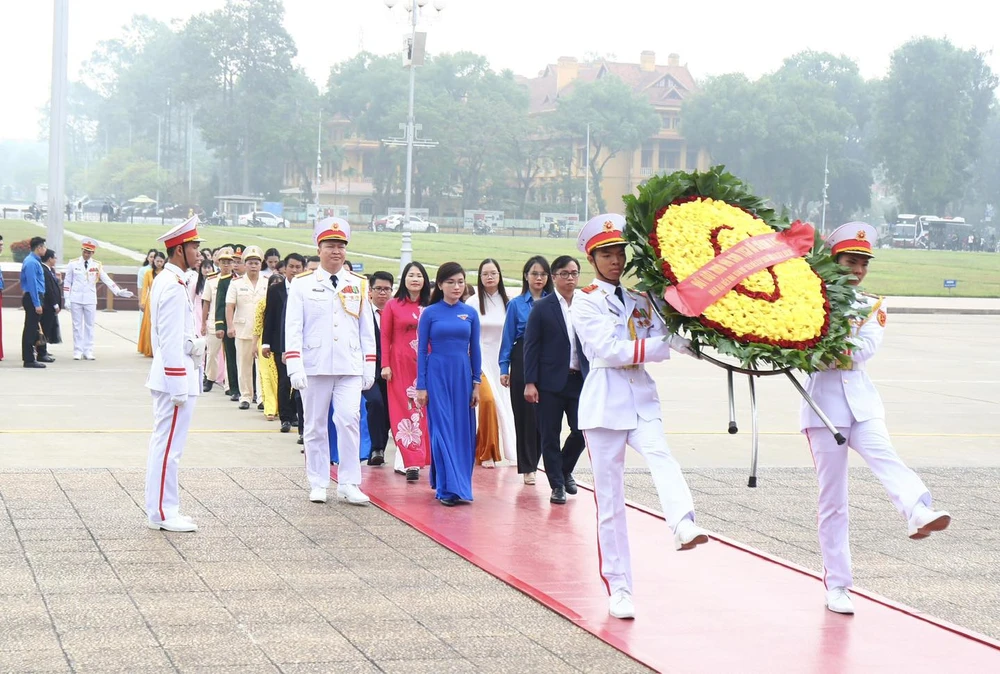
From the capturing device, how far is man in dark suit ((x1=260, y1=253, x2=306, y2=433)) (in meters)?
11.9

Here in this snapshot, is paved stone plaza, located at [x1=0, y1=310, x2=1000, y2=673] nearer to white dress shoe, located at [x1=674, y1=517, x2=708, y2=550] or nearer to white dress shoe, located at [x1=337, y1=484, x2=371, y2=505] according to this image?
white dress shoe, located at [x1=337, y1=484, x2=371, y2=505]

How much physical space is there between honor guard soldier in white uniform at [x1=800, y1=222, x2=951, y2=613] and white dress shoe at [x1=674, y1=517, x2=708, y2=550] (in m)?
0.98

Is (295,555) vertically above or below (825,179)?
below

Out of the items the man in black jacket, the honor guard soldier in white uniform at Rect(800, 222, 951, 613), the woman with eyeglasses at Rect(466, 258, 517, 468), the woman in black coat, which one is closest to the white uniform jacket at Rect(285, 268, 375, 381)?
the woman with eyeglasses at Rect(466, 258, 517, 468)

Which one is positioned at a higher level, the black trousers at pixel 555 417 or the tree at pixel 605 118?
the tree at pixel 605 118

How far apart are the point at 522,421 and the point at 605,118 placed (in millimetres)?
90798

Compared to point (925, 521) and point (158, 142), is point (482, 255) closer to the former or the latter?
point (925, 521)

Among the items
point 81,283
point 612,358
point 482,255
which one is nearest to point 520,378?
point 612,358

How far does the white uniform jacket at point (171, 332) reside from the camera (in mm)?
7602

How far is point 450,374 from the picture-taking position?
9.12 metres

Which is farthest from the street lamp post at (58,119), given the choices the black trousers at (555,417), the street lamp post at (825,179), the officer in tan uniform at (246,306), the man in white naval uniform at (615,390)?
the street lamp post at (825,179)

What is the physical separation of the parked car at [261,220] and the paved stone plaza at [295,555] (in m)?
79.0

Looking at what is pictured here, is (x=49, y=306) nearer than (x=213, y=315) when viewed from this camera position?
No

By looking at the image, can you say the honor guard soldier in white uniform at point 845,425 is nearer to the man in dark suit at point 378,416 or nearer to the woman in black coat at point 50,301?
the man in dark suit at point 378,416
